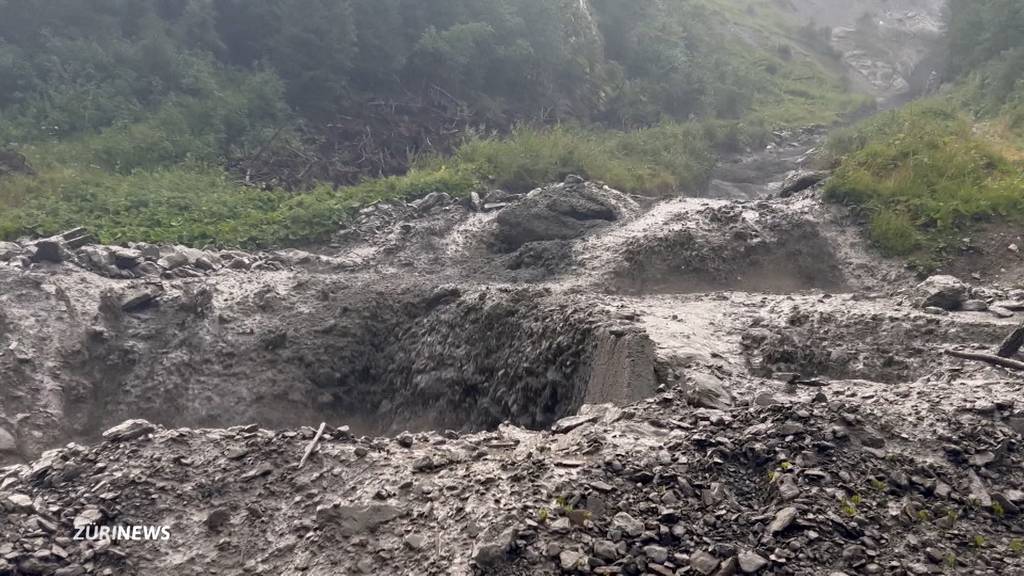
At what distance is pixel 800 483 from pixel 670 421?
101 cm

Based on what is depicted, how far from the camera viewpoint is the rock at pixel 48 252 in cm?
927

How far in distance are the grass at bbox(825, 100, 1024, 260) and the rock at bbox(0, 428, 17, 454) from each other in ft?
30.4

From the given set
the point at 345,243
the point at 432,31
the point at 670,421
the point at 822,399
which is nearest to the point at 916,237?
the point at 822,399

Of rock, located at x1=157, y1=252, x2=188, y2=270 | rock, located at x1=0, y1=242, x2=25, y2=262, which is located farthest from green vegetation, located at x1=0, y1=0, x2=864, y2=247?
rock, located at x1=157, y1=252, x2=188, y2=270

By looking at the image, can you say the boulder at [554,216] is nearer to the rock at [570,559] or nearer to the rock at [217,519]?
the rock at [217,519]

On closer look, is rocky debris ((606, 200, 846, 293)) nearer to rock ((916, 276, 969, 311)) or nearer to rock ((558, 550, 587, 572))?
rock ((916, 276, 969, 311))

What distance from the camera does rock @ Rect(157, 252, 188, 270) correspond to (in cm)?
980

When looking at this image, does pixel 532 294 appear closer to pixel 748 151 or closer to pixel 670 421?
pixel 670 421

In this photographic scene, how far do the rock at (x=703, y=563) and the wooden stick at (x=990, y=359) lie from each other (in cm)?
317

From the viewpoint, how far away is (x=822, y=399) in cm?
545

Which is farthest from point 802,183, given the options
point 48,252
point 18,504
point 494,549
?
point 18,504

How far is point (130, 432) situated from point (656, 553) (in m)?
3.88

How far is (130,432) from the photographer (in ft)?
19.6

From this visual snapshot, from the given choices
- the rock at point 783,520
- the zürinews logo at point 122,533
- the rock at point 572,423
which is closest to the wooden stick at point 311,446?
the zürinews logo at point 122,533
